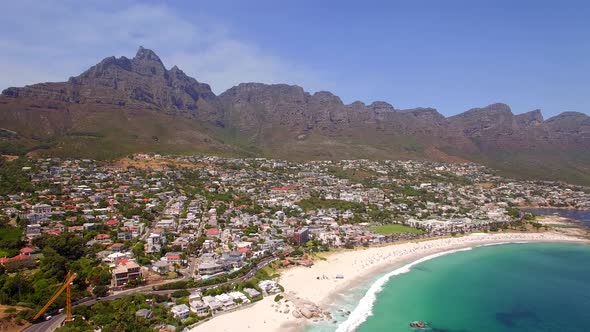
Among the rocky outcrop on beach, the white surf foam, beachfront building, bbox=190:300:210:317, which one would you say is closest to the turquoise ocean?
the white surf foam

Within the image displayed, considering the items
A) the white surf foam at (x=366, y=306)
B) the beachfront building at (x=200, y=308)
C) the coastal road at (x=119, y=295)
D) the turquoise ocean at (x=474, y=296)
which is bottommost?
the turquoise ocean at (x=474, y=296)

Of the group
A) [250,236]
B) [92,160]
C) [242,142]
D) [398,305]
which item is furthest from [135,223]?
[242,142]

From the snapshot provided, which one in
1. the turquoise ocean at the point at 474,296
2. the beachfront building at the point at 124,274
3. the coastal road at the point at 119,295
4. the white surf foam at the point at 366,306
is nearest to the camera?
the coastal road at the point at 119,295

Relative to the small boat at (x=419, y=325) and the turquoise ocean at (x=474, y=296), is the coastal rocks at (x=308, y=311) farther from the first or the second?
the small boat at (x=419, y=325)

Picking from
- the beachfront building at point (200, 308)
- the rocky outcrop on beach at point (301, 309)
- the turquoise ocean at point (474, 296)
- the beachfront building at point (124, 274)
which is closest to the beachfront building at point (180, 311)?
the beachfront building at point (200, 308)

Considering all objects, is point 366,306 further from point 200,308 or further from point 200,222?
point 200,222

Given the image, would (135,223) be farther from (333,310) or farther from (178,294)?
(333,310)
